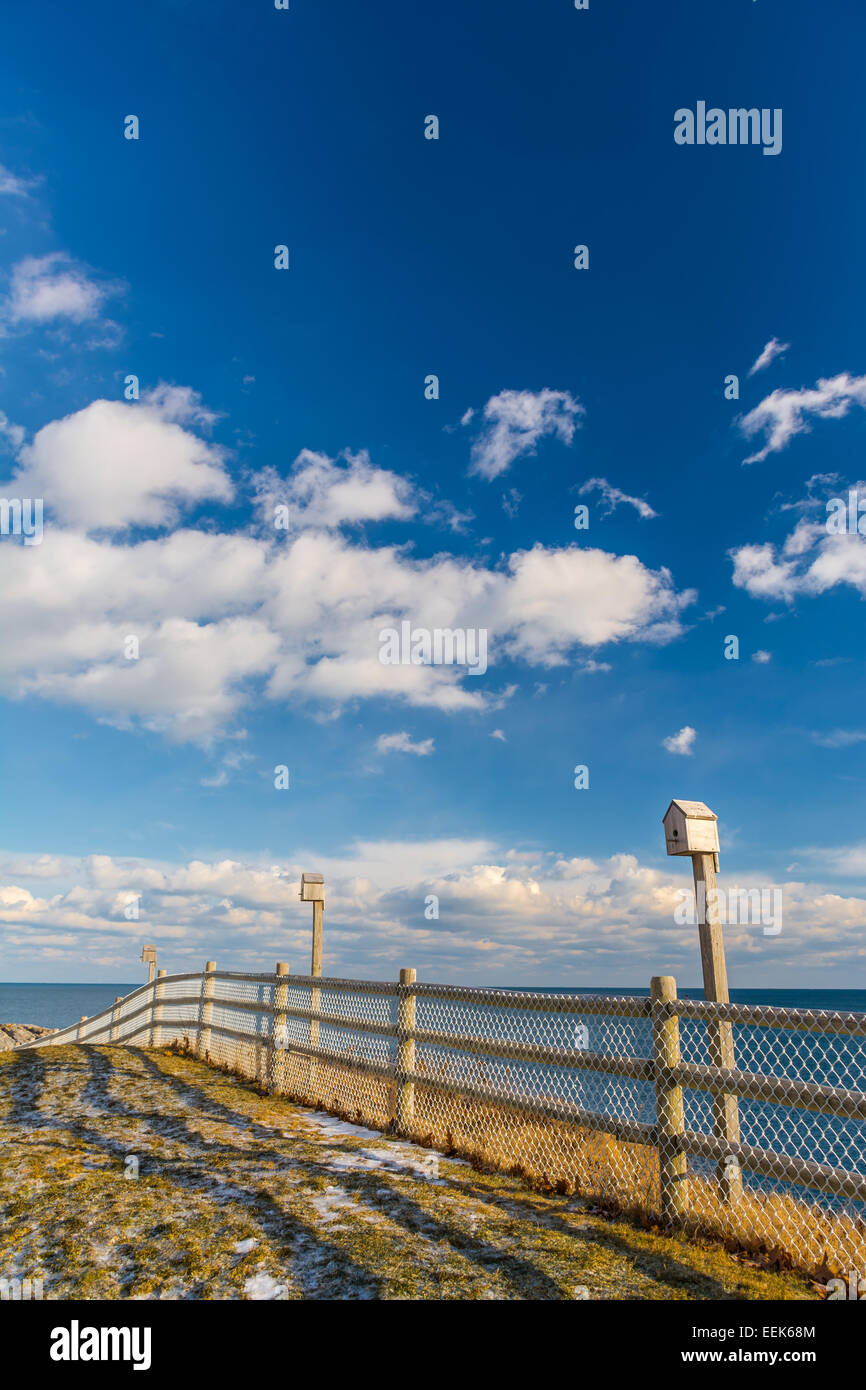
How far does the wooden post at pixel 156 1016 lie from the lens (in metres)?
15.8

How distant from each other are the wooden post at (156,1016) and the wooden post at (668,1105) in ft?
42.3

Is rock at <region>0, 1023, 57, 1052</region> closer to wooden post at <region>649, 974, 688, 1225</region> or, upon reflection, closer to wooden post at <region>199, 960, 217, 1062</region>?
wooden post at <region>199, 960, 217, 1062</region>

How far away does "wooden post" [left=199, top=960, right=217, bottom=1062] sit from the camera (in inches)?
502

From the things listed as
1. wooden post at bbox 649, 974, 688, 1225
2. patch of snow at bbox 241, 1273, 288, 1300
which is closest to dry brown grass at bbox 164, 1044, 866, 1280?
wooden post at bbox 649, 974, 688, 1225

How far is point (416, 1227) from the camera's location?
4883 mm

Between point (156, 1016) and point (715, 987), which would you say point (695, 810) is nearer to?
point (715, 987)

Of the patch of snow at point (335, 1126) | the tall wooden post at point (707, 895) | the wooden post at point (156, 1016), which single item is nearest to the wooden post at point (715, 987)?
the tall wooden post at point (707, 895)

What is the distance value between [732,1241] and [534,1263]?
1249 millimetres

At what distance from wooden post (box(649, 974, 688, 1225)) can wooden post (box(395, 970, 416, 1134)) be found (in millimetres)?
2980

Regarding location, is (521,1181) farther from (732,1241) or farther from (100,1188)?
(100,1188)

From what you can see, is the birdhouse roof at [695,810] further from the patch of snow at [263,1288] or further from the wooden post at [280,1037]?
the wooden post at [280,1037]

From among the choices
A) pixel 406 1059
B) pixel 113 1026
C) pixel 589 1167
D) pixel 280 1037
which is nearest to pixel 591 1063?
pixel 589 1167
